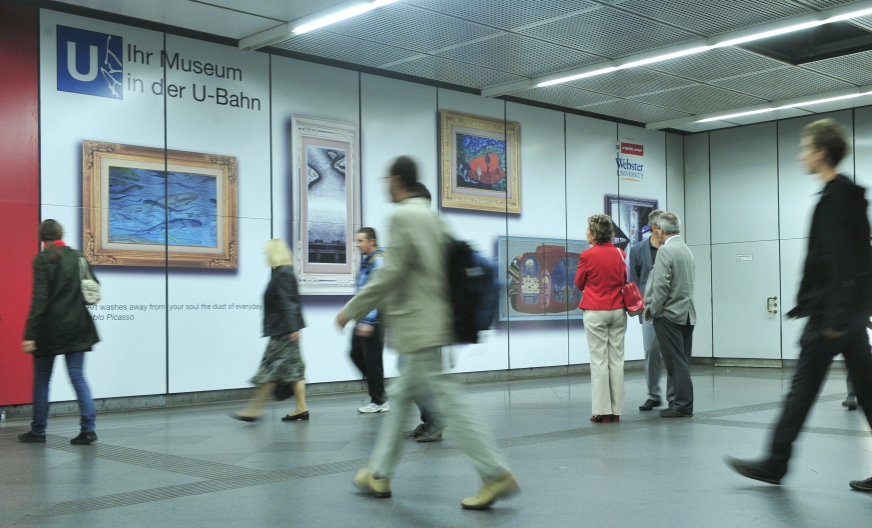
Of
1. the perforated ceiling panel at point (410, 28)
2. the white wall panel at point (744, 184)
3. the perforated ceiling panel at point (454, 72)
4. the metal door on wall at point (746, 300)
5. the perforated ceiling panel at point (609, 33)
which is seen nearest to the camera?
the perforated ceiling panel at point (410, 28)

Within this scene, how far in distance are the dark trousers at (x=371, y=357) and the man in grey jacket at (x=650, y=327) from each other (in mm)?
2620

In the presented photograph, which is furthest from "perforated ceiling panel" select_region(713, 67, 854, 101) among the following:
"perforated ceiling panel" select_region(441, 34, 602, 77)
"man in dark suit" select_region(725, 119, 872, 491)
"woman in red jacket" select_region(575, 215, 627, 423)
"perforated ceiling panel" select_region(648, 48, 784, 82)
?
"man in dark suit" select_region(725, 119, 872, 491)

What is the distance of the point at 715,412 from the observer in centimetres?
887

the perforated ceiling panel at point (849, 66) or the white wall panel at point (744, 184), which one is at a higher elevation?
the perforated ceiling panel at point (849, 66)

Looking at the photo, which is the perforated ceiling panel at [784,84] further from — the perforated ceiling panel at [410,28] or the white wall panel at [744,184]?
the perforated ceiling panel at [410,28]

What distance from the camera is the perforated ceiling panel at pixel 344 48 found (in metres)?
10.9

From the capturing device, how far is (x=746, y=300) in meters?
16.9

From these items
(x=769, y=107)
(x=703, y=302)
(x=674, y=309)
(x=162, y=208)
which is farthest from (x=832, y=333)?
(x=703, y=302)

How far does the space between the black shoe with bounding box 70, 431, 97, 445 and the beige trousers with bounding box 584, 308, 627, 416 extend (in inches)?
170

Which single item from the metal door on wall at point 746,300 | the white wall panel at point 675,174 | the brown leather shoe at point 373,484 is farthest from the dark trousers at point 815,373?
the white wall panel at point 675,174

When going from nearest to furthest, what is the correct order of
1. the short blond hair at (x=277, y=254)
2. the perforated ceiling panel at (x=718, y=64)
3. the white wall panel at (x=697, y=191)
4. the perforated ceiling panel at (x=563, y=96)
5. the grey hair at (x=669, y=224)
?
1. the short blond hair at (x=277, y=254)
2. the grey hair at (x=669, y=224)
3. the perforated ceiling panel at (x=718, y=64)
4. the perforated ceiling panel at (x=563, y=96)
5. the white wall panel at (x=697, y=191)

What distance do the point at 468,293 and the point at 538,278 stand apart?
10014 millimetres

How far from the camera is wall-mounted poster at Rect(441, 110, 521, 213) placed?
13451 mm

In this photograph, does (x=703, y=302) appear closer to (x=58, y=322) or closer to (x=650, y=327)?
(x=650, y=327)
